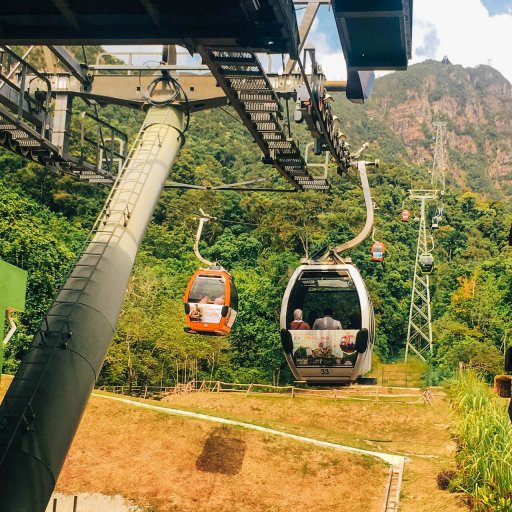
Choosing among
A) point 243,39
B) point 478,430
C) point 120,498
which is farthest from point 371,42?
point 120,498

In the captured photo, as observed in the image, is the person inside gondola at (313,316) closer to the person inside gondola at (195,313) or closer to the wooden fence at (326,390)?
the person inside gondola at (195,313)

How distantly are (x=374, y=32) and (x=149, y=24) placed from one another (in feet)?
6.06

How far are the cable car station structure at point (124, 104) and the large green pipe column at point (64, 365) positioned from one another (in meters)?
0.01

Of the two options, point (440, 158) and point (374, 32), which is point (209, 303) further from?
point (440, 158)

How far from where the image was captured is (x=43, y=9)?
604cm

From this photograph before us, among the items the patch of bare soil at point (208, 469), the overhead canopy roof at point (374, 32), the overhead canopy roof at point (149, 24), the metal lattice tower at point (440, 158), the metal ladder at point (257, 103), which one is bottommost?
the patch of bare soil at point (208, 469)

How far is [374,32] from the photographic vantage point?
17.2 ft

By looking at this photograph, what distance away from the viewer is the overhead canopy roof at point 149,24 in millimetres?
5738

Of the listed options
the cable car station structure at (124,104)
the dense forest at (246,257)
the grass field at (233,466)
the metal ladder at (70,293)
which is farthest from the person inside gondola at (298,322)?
the dense forest at (246,257)

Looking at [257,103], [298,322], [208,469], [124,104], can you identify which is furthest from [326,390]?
[257,103]

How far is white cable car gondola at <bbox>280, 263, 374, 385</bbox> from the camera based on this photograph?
14.9 m

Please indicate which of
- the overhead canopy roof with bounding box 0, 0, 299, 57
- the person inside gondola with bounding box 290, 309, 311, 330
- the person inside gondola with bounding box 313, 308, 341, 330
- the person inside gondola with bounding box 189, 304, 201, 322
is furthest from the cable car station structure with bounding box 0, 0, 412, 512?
the person inside gondola with bounding box 189, 304, 201, 322

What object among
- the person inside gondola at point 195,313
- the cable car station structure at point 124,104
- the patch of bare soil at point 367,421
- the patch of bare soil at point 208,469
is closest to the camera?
the cable car station structure at point 124,104

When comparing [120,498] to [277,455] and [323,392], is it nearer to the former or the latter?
[277,455]
